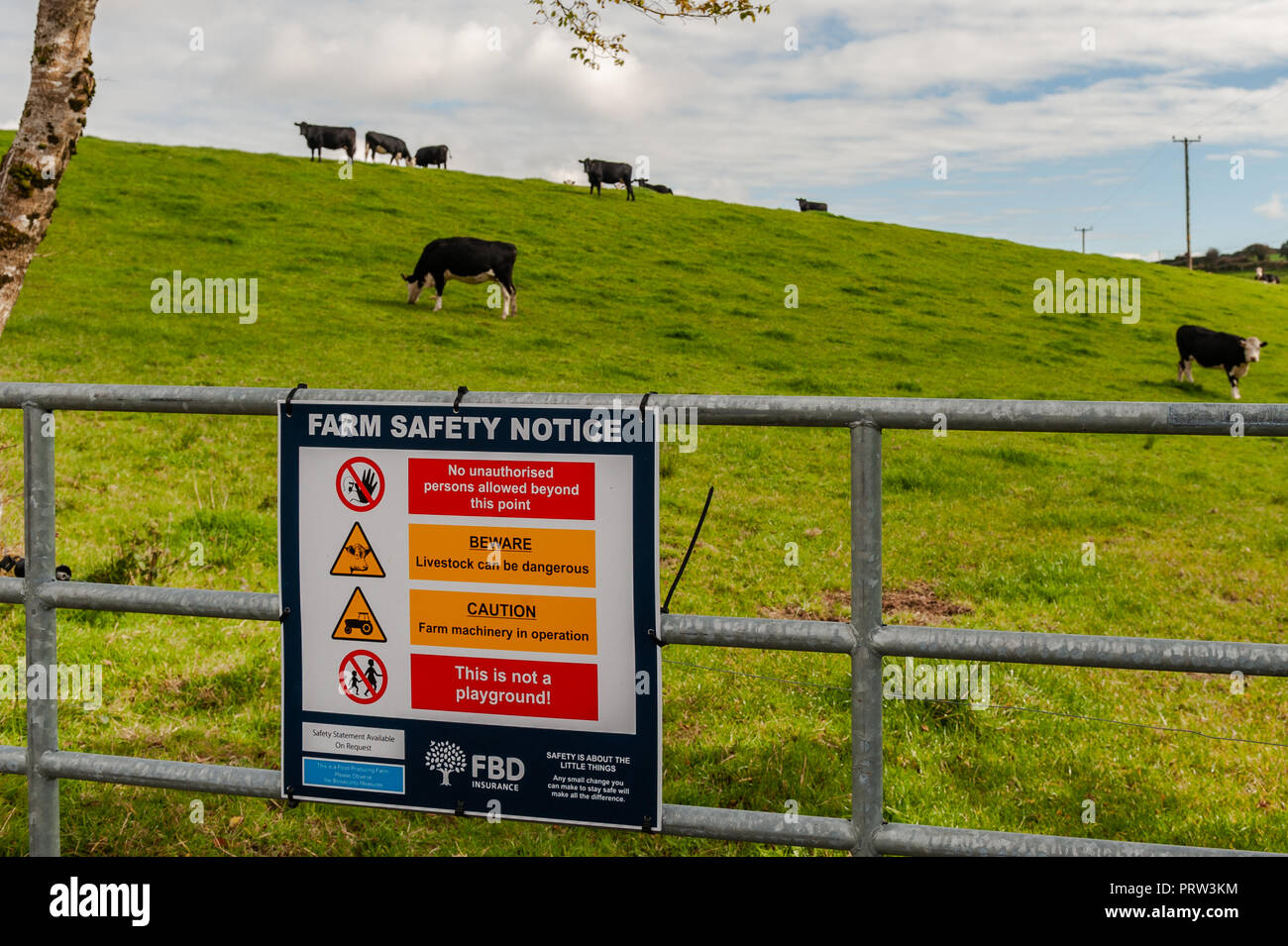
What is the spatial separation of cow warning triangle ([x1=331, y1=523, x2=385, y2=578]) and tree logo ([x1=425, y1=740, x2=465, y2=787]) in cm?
55

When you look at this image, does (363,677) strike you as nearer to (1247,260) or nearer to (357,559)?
(357,559)

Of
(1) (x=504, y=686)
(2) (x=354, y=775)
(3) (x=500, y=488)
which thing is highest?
(3) (x=500, y=488)

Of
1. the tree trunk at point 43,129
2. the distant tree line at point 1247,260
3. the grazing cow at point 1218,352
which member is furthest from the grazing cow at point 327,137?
the distant tree line at point 1247,260

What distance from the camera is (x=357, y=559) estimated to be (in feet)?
10.5

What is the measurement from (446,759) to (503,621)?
1.57 ft

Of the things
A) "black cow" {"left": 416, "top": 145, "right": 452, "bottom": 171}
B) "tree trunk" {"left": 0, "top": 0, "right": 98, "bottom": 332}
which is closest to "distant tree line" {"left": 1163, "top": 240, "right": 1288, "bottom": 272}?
"black cow" {"left": 416, "top": 145, "right": 452, "bottom": 171}

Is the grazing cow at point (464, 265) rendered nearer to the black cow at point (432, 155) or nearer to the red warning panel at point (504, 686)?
the red warning panel at point (504, 686)

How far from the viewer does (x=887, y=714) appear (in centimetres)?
565

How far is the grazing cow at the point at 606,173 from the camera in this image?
46625mm

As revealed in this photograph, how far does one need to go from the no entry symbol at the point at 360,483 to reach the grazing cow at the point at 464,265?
73.2 feet

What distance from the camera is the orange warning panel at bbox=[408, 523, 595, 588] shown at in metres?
3.03

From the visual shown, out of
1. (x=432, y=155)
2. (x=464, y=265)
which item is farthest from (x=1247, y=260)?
(x=464, y=265)

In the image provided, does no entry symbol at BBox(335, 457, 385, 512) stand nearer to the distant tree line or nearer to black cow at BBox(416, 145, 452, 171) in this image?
black cow at BBox(416, 145, 452, 171)
